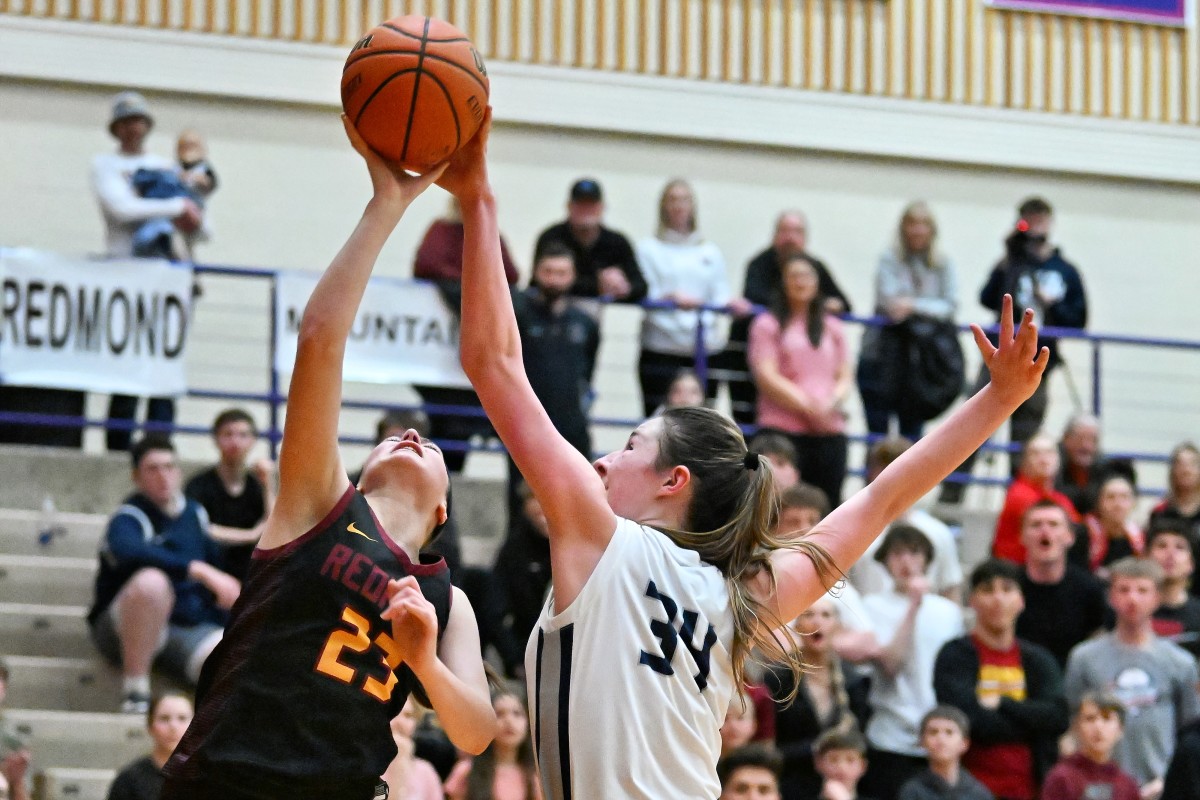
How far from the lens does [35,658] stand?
8656mm

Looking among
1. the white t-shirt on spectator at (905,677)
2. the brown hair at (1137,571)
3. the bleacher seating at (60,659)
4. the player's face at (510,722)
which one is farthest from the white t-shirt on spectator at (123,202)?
the brown hair at (1137,571)

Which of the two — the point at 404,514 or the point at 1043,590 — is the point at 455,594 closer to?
the point at 404,514

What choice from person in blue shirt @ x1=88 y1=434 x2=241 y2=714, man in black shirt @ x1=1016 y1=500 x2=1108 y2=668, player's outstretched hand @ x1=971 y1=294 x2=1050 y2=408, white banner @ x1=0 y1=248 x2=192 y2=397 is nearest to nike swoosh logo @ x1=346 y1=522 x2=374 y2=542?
player's outstretched hand @ x1=971 y1=294 x2=1050 y2=408

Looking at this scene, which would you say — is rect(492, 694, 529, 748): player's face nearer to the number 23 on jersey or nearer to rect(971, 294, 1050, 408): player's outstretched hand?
the number 23 on jersey

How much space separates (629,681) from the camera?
348 cm

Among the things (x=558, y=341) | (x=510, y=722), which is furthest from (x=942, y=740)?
(x=558, y=341)

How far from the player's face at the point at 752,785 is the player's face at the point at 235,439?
3.08 metres

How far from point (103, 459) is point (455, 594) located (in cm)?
642

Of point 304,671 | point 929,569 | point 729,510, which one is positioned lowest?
point 929,569

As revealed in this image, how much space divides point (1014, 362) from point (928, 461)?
0.92 feet

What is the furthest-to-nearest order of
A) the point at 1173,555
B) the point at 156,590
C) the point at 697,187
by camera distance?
the point at 697,187
the point at 1173,555
the point at 156,590

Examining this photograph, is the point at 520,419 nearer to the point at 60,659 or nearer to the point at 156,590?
the point at 156,590

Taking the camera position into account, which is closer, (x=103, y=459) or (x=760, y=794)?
(x=760, y=794)

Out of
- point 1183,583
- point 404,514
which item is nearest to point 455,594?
point 404,514
